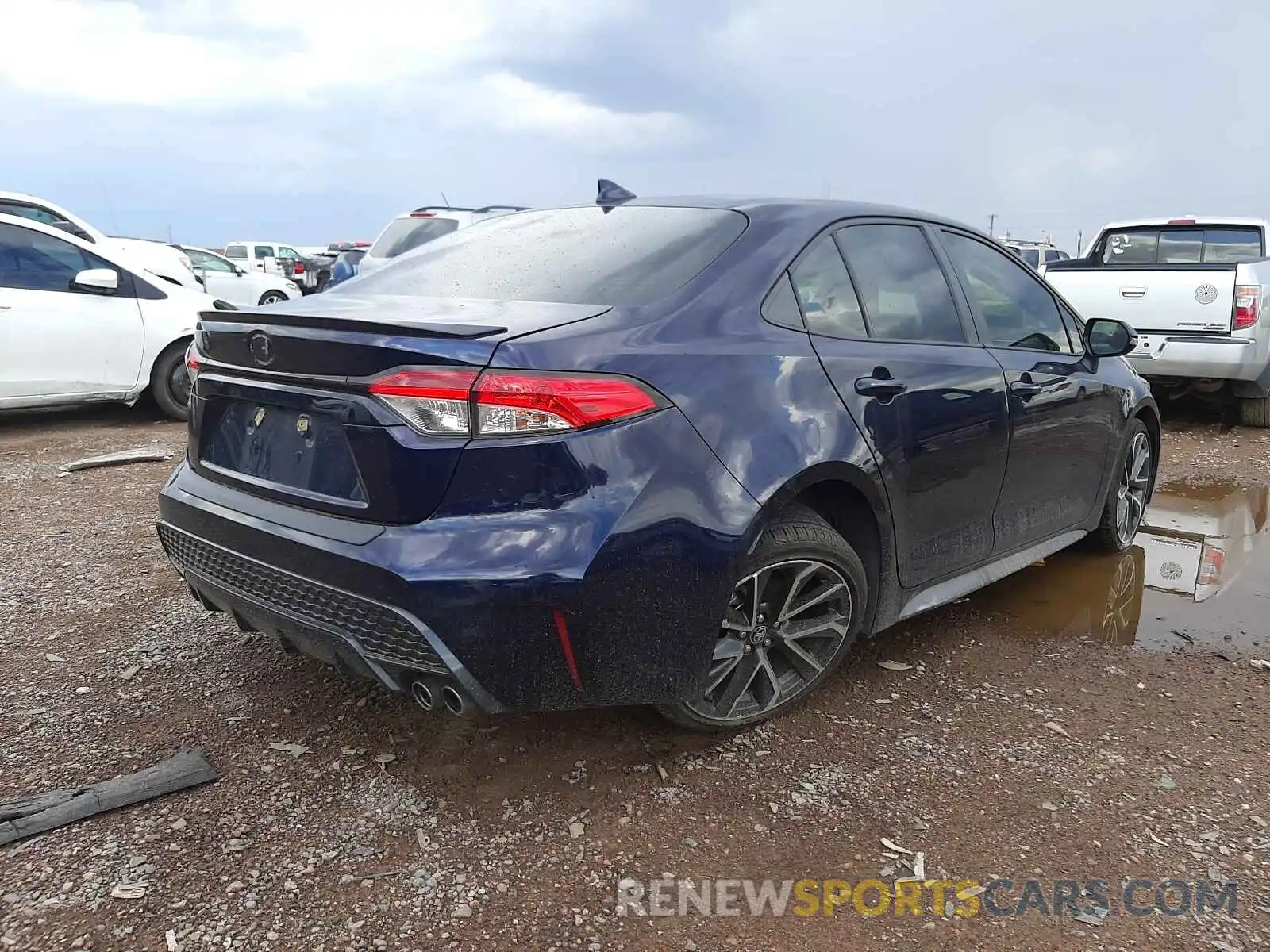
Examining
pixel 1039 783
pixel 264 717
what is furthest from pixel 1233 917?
pixel 264 717

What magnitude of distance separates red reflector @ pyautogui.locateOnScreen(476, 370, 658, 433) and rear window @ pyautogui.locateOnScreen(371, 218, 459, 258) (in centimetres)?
943

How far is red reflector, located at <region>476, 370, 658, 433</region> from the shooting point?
7.20 ft

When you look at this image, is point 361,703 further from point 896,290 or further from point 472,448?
point 896,290

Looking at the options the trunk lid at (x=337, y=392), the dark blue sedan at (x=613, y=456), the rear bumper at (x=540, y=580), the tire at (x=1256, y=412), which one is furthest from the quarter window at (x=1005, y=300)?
the tire at (x=1256, y=412)

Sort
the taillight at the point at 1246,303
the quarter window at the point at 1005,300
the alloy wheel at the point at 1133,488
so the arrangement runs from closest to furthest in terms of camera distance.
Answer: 1. the quarter window at the point at 1005,300
2. the alloy wheel at the point at 1133,488
3. the taillight at the point at 1246,303

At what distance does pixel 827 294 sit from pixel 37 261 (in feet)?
21.9

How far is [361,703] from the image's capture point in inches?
120

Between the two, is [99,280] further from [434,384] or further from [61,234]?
[434,384]

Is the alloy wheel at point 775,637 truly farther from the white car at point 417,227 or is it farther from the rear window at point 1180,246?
the white car at point 417,227

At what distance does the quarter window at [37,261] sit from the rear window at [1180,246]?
840cm

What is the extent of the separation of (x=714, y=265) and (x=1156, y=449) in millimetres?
3259

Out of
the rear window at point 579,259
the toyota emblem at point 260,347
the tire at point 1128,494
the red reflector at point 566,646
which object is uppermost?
the rear window at point 579,259

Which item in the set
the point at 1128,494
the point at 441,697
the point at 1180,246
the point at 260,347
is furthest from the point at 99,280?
the point at 1180,246

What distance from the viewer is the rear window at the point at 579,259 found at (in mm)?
2646
